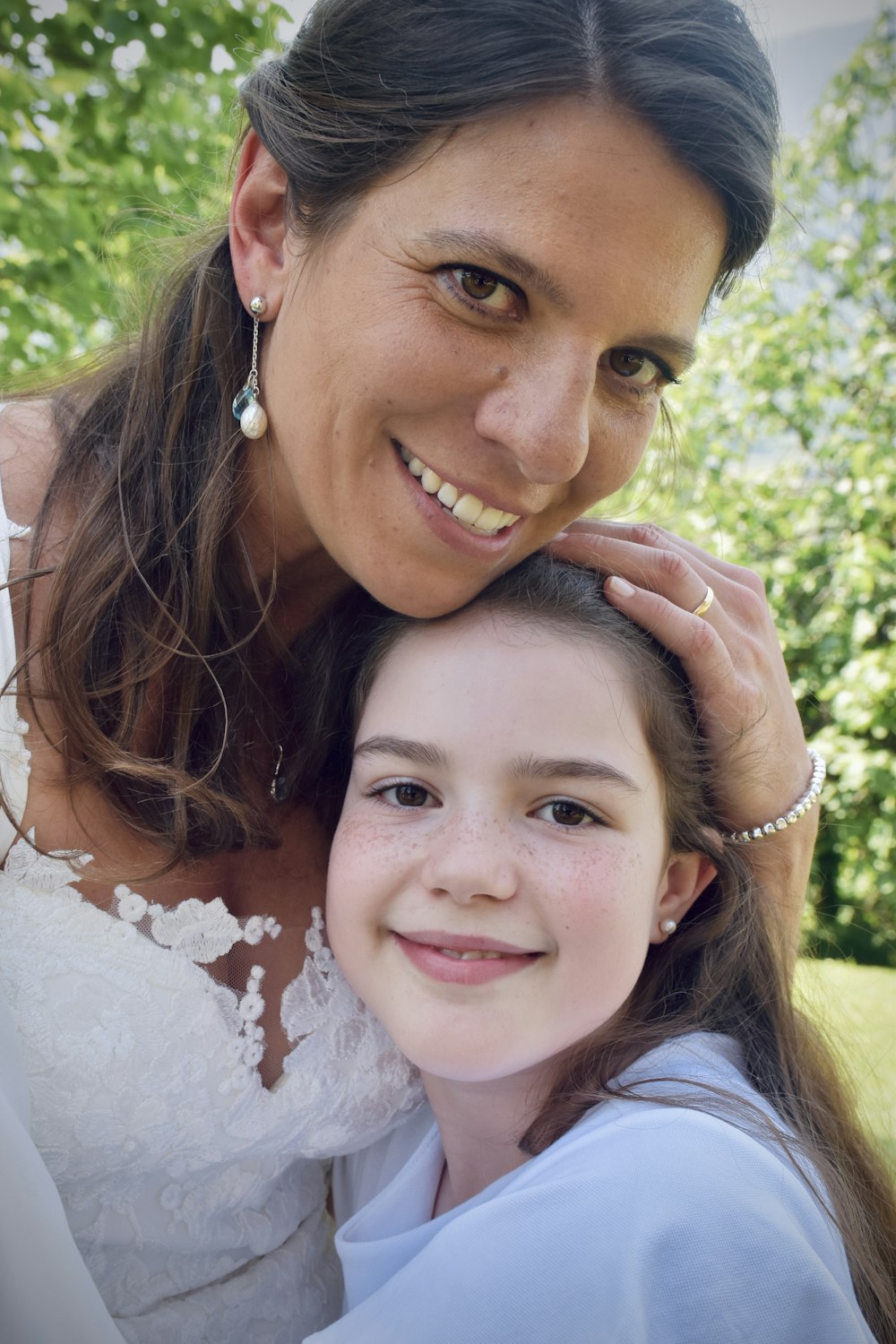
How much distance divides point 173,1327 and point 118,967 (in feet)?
2.38

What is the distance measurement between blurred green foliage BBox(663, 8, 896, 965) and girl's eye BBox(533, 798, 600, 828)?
393 centimetres

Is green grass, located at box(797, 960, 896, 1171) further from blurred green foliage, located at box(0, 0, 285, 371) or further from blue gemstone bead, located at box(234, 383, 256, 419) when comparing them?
blurred green foliage, located at box(0, 0, 285, 371)

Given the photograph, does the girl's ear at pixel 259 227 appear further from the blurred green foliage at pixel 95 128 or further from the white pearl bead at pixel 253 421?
the blurred green foliage at pixel 95 128

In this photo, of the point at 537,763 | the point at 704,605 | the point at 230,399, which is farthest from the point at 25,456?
the point at 704,605

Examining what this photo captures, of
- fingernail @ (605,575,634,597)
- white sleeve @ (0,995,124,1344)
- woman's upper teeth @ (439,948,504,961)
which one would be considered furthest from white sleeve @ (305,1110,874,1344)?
fingernail @ (605,575,634,597)

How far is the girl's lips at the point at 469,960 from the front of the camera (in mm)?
1787

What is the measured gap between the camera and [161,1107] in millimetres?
1857

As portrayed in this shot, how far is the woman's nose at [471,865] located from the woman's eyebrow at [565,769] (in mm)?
107

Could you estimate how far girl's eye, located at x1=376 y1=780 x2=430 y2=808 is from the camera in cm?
195

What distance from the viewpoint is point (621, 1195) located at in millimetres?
1522

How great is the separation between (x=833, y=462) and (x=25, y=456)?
16.3 feet

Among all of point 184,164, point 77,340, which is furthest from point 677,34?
point 77,340

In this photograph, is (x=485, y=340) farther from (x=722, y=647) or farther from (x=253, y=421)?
(x=722, y=647)

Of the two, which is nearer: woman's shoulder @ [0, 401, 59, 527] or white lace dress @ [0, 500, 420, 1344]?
white lace dress @ [0, 500, 420, 1344]
